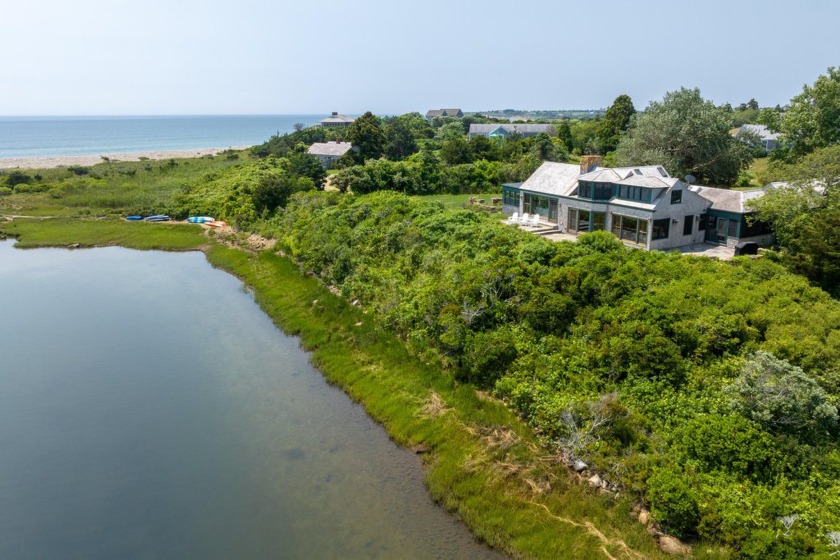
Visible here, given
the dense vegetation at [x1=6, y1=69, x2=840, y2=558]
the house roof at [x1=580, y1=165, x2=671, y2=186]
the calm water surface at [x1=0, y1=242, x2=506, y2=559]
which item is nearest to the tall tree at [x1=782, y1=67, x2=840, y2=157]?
the dense vegetation at [x1=6, y1=69, x2=840, y2=558]

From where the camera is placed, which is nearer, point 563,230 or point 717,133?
point 563,230

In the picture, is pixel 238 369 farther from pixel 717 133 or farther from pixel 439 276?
pixel 717 133

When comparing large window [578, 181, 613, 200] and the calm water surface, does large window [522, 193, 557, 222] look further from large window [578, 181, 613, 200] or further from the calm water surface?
the calm water surface

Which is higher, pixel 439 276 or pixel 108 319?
pixel 439 276

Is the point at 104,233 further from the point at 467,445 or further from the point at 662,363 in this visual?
the point at 662,363

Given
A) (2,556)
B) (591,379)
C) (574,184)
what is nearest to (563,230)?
(574,184)
